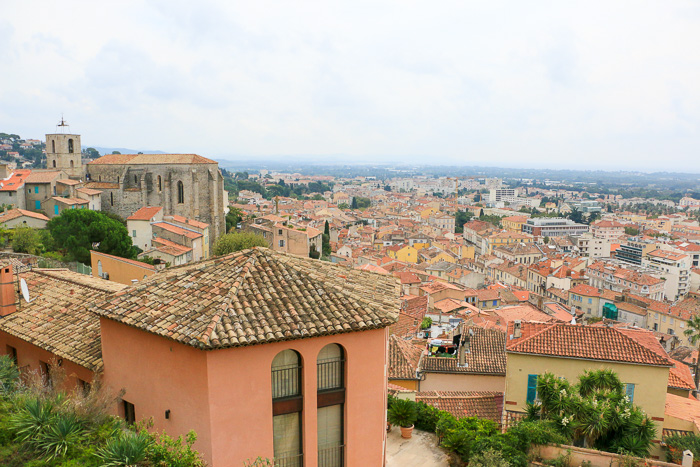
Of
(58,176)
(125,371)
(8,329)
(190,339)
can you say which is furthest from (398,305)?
(58,176)

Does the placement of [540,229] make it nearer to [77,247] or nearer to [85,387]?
[77,247]

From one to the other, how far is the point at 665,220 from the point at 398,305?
141 m

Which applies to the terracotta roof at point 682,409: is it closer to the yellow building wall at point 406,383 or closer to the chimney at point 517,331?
Result: the chimney at point 517,331

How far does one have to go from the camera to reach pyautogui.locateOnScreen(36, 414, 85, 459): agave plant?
293 inches

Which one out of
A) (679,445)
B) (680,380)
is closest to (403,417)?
(679,445)

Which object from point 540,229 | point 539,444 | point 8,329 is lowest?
point 540,229

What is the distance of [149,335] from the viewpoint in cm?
898

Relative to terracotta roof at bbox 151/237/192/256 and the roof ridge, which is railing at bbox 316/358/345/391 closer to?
the roof ridge

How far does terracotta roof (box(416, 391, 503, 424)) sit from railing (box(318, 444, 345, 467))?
6942 mm

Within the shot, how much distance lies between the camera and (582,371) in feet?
48.8

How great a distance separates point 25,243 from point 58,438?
29314 mm

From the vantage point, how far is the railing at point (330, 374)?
9.01m

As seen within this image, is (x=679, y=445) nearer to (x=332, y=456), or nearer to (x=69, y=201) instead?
(x=332, y=456)

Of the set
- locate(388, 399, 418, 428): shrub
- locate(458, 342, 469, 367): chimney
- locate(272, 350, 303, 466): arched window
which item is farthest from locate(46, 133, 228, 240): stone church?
locate(272, 350, 303, 466): arched window
